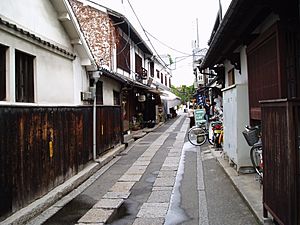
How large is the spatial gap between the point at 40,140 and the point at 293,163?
5.10 meters

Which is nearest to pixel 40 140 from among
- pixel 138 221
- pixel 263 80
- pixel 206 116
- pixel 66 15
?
pixel 138 221

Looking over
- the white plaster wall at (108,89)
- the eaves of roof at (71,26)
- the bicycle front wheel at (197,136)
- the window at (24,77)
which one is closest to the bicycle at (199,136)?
the bicycle front wheel at (197,136)

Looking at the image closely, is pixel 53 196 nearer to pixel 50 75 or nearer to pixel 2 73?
pixel 2 73

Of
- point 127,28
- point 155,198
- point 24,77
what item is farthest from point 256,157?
point 127,28

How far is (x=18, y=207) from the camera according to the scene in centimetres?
607

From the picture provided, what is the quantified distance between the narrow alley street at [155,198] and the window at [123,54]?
29.1 ft

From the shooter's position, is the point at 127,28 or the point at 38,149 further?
the point at 127,28

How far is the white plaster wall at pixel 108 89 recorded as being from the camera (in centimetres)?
1484

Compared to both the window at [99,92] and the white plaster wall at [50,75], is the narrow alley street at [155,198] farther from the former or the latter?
the window at [99,92]

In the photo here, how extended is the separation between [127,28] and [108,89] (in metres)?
6.38

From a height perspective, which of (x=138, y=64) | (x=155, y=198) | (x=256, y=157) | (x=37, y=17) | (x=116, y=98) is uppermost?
(x=138, y=64)

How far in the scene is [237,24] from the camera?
6.27 meters

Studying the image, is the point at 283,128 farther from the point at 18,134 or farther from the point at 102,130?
the point at 102,130

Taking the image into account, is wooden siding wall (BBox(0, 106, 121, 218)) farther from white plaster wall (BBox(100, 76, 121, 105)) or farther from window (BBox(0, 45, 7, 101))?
white plaster wall (BBox(100, 76, 121, 105))
